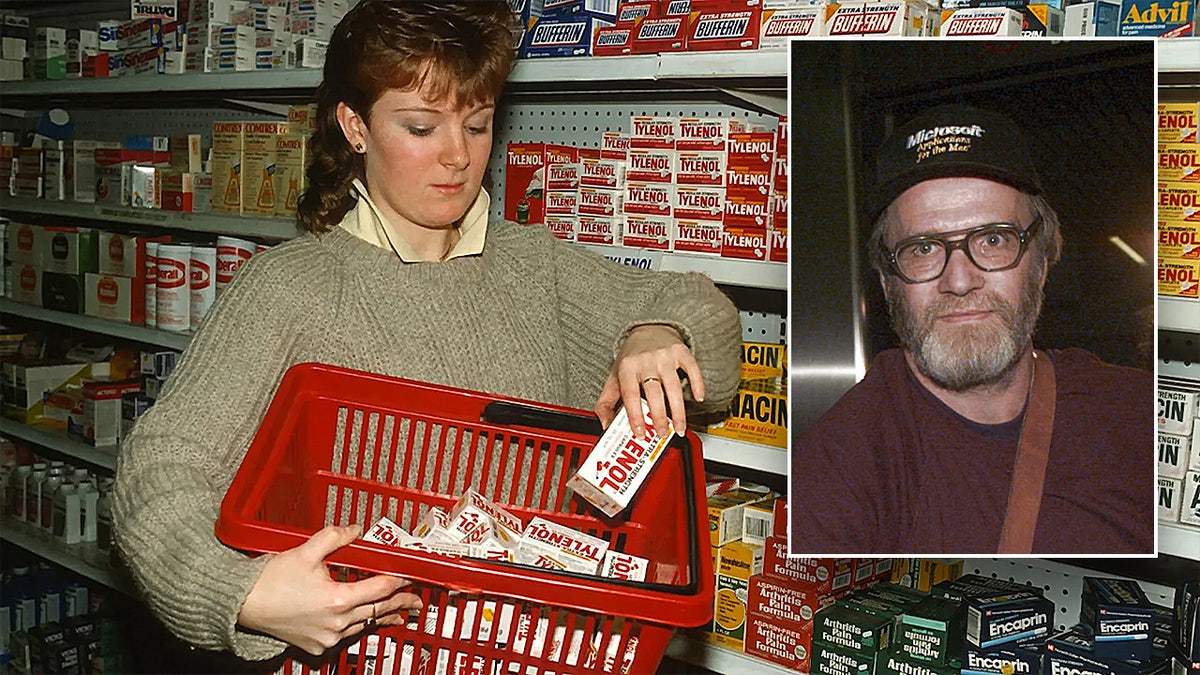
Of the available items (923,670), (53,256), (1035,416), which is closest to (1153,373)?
(1035,416)

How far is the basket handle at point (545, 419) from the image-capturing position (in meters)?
1.51

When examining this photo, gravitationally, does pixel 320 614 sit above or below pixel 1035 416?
below

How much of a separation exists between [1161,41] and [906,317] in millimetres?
490

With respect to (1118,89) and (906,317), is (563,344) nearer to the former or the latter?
(906,317)

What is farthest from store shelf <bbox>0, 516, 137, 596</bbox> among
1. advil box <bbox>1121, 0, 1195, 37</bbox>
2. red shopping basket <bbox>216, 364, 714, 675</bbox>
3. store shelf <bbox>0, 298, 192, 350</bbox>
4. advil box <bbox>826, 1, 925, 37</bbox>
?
advil box <bbox>1121, 0, 1195, 37</bbox>

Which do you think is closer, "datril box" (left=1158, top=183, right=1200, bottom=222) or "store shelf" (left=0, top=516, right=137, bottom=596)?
"datril box" (left=1158, top=183, right=1200, bottom=222)

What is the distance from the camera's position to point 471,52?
1.65 metres

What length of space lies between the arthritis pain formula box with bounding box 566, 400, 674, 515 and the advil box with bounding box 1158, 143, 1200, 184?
0.83 metres

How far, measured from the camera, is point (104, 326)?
3420 millimetres

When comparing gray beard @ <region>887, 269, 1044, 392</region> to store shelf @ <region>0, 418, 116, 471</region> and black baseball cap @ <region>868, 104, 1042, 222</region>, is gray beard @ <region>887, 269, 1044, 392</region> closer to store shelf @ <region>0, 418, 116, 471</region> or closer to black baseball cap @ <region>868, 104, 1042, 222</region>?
black baseball cap @ <region>868, 104, 1042, 222</region>

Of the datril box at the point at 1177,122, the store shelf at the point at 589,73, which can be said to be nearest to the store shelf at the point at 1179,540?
the datril box at the point at 1177,122

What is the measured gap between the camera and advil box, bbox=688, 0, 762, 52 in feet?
5.98

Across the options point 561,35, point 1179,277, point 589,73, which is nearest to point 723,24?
point 589,73

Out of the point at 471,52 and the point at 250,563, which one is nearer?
the point at 250,563
